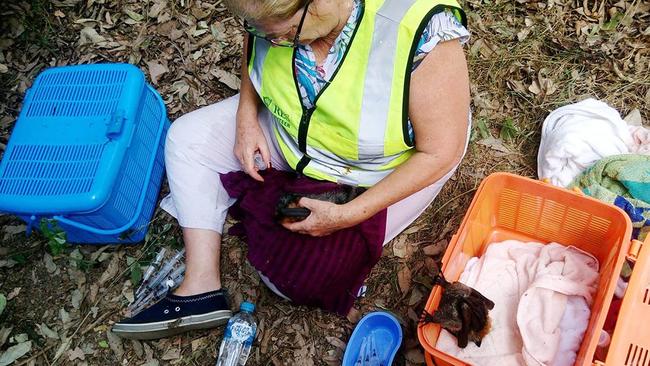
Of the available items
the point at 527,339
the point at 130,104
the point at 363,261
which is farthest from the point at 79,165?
the point at 527,339

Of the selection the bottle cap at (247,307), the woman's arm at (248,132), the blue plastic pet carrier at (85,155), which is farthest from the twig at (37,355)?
the woman's arm at (248,132)

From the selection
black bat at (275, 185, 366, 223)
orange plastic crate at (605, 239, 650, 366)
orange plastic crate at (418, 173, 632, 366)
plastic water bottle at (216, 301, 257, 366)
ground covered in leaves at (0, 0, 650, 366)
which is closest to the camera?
orange plastic crate at (605, 239, 650, 366)

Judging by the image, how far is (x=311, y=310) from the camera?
2.73 meters

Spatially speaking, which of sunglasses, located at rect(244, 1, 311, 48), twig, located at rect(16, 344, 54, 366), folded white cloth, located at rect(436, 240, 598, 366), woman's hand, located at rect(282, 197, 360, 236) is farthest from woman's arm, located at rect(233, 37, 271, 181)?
twig, located at rect(16, 344, 54, 366)

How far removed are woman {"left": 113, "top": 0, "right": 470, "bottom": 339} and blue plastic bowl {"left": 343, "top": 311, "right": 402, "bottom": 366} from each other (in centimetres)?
39

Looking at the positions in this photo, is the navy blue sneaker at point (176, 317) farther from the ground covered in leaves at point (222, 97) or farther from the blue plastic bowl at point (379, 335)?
the blue plastic bowl at point (379, 335)

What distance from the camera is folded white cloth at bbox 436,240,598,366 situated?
218 centimetres

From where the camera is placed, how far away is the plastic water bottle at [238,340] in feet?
8.56

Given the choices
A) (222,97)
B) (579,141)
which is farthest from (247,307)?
(579,141)

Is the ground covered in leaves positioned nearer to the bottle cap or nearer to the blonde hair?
the bottle cap

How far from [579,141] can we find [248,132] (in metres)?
1.51

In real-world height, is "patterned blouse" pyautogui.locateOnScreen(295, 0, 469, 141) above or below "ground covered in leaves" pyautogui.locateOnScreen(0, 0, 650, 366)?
above

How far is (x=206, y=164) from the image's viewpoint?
2662 millimetres

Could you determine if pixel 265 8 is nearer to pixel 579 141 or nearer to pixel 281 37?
pixel 281 37
